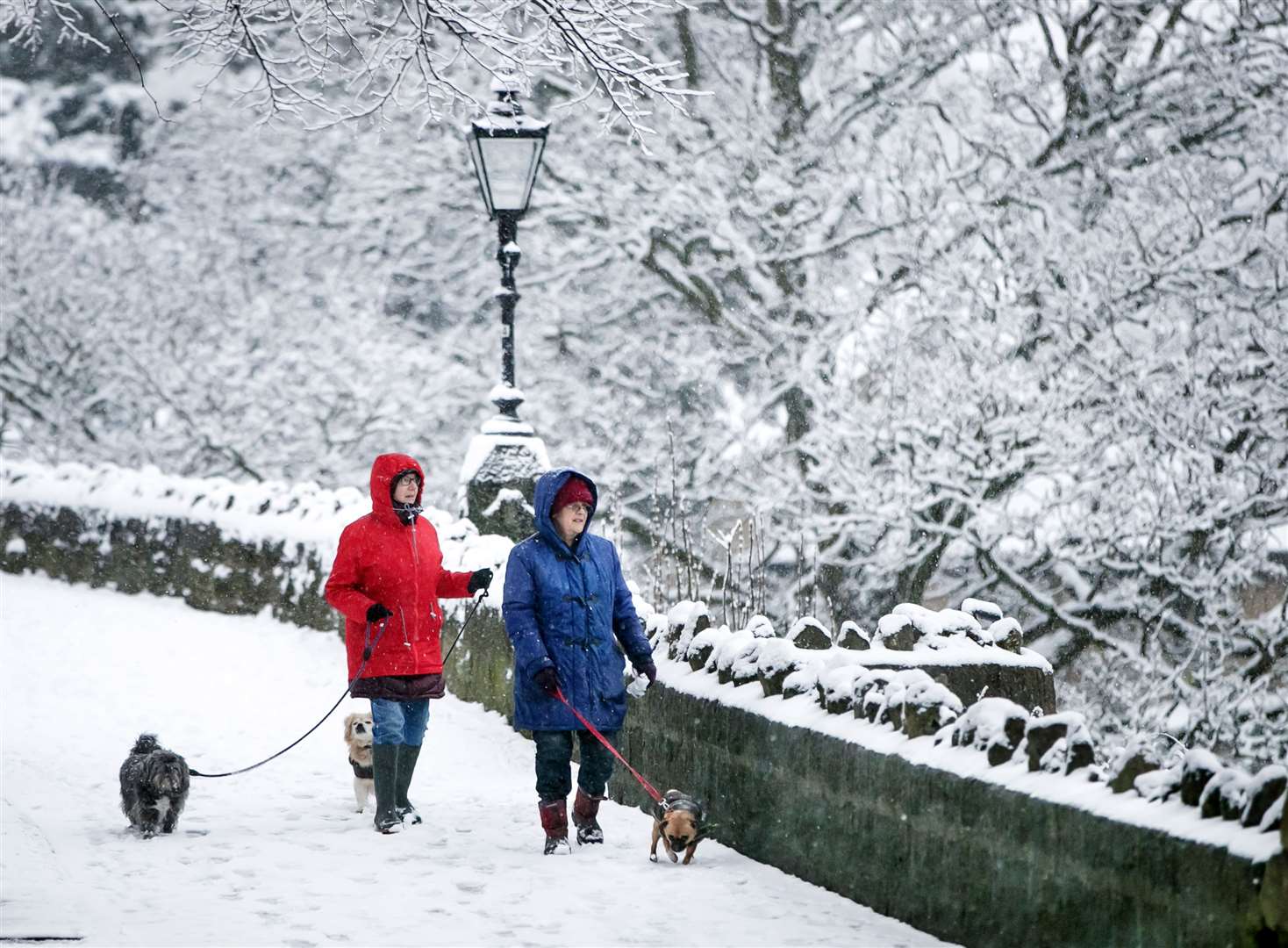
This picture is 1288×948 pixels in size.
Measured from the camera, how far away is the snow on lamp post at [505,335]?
10125 mm

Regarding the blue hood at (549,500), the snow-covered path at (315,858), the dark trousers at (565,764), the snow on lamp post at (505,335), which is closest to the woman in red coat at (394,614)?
the snow-covered path at (315,858)

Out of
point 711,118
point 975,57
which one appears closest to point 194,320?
point 711,118

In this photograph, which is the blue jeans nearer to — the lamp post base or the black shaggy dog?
the black shaggy dog

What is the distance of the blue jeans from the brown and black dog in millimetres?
1210

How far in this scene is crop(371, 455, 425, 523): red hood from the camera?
684cm

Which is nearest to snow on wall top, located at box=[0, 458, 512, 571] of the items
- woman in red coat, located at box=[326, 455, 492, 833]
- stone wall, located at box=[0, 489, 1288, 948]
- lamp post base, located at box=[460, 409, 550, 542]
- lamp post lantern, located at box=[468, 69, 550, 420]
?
lamp post base, located at box=[460, 409, 550, 542]

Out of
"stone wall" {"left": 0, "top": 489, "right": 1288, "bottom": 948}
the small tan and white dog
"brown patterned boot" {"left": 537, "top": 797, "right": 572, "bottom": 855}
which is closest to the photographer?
"stone wall" {"left": 0, "top": 489, "right": 1288, "bottom": 948}

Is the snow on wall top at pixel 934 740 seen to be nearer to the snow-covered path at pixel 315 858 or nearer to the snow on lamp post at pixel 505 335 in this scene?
the snow-covered path at pixel 315 858

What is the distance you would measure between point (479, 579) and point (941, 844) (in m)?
2.59

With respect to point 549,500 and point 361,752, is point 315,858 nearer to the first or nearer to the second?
point 361,752

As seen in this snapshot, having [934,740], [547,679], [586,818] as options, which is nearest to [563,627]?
[547,679]

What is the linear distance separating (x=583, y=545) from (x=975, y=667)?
5.57ft

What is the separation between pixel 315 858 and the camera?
20.1ft

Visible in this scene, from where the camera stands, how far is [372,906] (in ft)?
17.5
